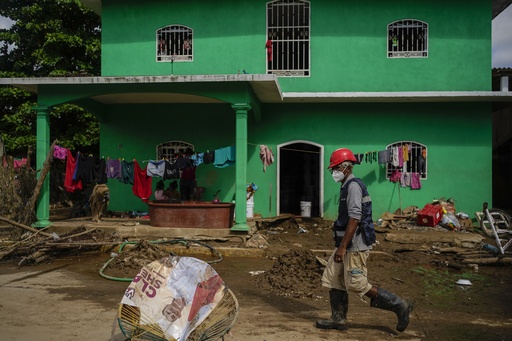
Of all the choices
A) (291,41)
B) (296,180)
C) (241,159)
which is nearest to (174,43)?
(291,41)

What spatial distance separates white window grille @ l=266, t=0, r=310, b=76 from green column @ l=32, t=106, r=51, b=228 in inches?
252

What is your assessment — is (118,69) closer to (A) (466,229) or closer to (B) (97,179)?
(B) (97,179)

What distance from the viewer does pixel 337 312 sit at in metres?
5.56

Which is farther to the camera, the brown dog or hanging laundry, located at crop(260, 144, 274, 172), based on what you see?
hanging laundry, located at crop(260, 144, 274, 172)

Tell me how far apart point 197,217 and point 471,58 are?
9.33 metres

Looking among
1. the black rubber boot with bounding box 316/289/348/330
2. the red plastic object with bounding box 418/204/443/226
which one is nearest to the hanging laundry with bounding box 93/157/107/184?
the red plastic object with bounding box 418/204/443/226

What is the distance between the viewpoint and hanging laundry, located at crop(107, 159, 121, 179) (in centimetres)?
1274

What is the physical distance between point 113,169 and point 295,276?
6.83 m

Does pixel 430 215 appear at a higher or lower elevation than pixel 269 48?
lower

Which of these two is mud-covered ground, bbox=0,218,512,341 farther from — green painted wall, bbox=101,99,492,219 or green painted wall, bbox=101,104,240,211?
green painted wall, bbox=101,104,240,211

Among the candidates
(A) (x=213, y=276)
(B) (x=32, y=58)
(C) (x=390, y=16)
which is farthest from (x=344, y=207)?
(B) (x=32, y=58)

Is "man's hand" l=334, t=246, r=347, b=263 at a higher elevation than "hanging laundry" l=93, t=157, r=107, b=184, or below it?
below

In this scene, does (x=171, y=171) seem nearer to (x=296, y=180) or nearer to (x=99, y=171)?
(x=99, y=171)

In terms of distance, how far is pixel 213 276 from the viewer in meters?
4.36
